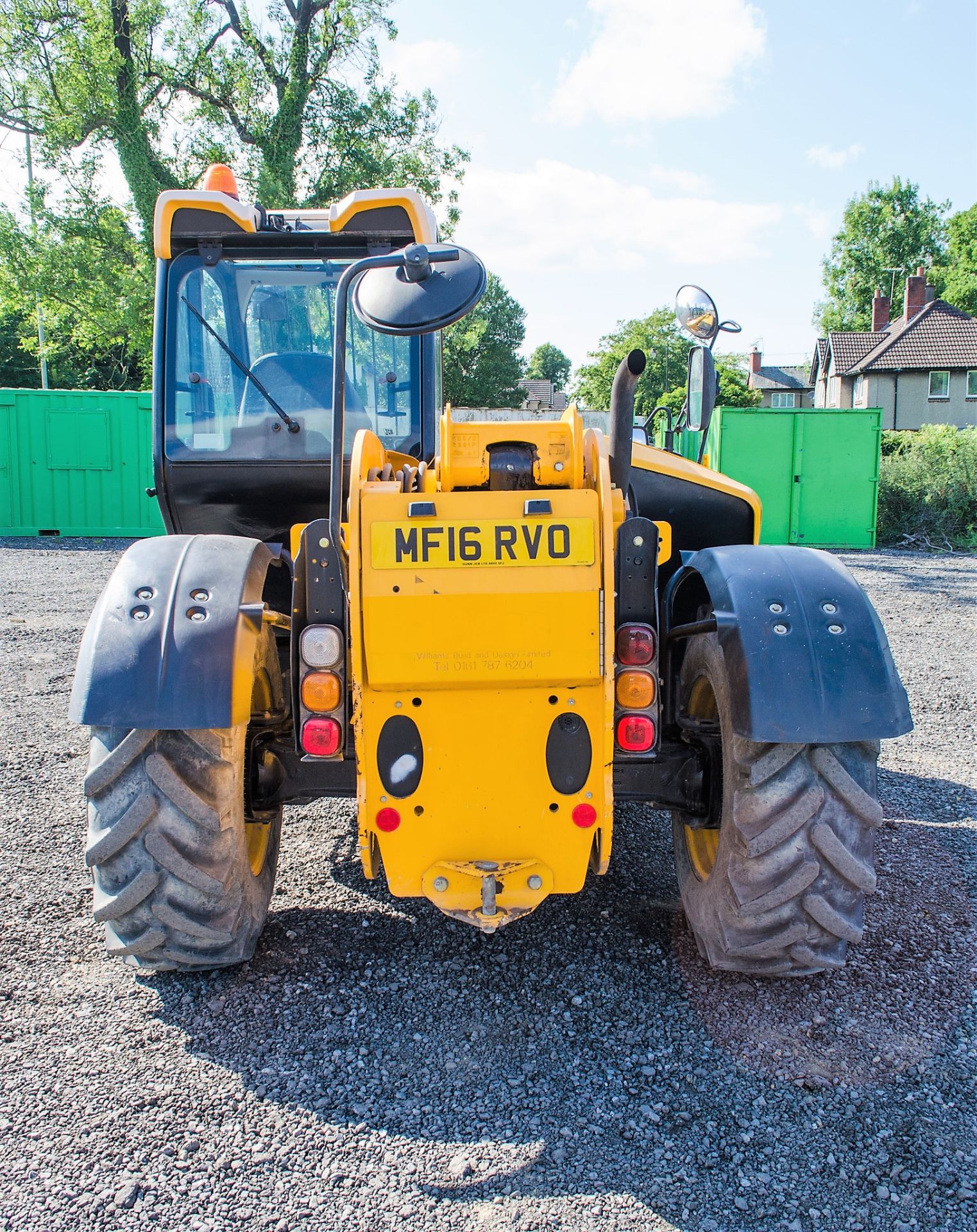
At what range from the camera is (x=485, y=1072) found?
256cm

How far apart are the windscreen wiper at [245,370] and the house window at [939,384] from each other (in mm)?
Answer: 44803

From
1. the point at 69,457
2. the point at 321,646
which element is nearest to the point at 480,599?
the point at 321,646

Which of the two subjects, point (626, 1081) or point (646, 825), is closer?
point (626, 1081)

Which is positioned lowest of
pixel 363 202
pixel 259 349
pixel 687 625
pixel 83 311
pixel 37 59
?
pixel 687 625

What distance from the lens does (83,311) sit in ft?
66.1

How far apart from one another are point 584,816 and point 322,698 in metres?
0.81

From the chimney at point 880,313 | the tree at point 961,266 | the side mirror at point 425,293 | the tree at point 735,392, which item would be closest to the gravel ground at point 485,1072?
the side mirror at point 425,293

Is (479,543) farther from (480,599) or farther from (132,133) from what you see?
(132,133)

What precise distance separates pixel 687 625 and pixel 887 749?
3415 millimetres

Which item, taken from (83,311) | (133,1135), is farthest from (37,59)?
(133,1135)

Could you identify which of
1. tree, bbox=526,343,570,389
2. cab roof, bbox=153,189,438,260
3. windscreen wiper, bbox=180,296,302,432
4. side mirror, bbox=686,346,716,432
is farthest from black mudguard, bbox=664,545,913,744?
tree, bbox=526,343,570,389

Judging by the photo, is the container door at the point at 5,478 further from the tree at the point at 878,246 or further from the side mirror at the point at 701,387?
the tree at the point at 878,246

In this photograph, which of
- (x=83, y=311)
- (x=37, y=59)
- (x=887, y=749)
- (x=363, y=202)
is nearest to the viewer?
(x=363, y=202)

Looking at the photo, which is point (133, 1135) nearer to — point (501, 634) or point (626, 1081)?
point (626, 1081)
